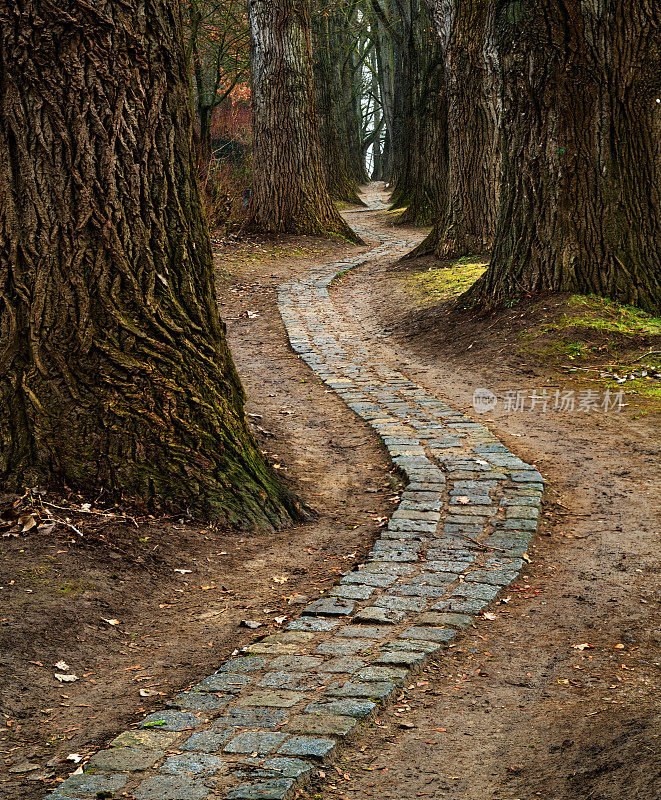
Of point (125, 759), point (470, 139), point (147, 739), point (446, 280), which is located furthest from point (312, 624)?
point (470, 139)

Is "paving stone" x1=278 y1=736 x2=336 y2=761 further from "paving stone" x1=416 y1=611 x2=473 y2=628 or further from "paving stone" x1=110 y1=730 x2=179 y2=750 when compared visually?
"paving stone" x1=416 y1=611 x2=473 y2=628

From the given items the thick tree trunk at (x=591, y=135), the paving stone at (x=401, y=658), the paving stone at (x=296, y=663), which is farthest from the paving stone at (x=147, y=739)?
the thick tree trunk at (x=591, y=135)

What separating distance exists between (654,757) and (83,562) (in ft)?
8.26

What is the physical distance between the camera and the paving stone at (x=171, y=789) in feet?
7.98

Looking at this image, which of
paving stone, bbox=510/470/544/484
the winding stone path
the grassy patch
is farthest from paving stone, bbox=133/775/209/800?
the grassy patch

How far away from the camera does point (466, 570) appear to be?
13.5ft

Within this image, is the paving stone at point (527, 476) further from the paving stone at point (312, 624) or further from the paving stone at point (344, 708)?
the paving stone at point (344, 708)

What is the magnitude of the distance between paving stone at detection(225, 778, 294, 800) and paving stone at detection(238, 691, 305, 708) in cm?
47

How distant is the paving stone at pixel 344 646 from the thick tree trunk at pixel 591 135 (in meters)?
5.36

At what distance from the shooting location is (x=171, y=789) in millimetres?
2469

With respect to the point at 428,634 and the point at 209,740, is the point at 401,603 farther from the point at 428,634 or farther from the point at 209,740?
the point at 209,740

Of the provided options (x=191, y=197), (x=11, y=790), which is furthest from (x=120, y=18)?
(x=11, y=790)

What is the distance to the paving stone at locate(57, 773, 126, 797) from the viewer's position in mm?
2457

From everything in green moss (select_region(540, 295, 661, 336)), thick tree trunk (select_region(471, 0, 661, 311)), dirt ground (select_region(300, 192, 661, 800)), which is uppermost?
thick tree trunk (select_region(471, 0, 661, 311))
